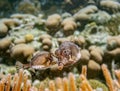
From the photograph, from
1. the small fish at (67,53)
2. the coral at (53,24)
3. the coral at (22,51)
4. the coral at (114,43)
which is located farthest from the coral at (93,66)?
the small fish at (67,53)

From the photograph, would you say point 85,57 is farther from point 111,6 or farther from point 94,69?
point 111,6

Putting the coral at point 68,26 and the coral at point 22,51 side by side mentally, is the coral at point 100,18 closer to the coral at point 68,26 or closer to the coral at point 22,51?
the coral at point 68,26

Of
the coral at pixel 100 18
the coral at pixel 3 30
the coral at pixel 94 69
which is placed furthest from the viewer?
the coral at pixel 100 18

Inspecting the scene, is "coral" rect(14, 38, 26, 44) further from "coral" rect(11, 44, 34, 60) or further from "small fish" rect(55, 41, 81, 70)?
"small fish" rect(55, 41, 81, 70)

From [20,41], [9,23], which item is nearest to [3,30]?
[9,23]

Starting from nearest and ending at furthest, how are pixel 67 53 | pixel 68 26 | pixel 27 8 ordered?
pixel 67 53, pixel 68 26, pixel 27 8

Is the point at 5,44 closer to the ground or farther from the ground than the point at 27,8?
closer to the ground

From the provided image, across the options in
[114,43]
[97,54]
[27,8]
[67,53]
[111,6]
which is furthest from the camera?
[27,8]

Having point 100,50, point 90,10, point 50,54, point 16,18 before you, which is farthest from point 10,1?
point 50,54

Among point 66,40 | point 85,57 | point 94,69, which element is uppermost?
point 66,40
